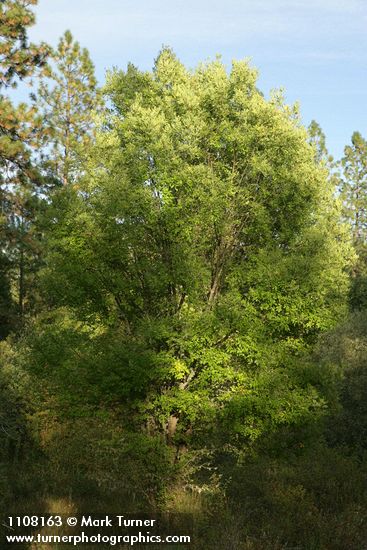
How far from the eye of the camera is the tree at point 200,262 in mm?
11523

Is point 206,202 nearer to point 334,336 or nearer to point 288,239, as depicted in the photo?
point 288,239

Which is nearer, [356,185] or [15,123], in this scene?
[15,123]

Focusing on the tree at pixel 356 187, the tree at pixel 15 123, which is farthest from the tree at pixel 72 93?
the tree at pixel 356 187

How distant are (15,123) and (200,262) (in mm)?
15320

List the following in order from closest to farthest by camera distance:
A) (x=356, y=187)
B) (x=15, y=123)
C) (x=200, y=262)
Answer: (x=200, y=262) < (x=15, y=123) < (x=356, y=187)

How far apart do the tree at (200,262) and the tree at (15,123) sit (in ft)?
38.5

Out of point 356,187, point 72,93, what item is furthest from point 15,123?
point 356,187

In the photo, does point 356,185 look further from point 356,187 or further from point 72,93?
point 72,93

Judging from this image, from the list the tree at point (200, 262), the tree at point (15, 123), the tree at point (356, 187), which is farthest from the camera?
the tree at point (356, 187)

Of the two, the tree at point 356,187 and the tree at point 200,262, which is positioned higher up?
the tree at point 356,187

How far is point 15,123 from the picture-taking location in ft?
77.6

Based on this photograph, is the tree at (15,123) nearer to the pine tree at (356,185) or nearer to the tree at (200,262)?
the tree at (200,262)

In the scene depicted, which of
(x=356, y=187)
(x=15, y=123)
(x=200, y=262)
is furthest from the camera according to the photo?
(x=356, y=187)

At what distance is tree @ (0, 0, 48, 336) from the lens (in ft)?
76.5
